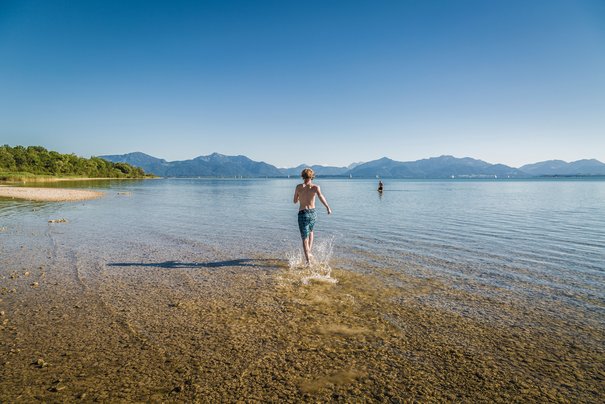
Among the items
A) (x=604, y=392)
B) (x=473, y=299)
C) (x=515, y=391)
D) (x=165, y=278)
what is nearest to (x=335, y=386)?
(x=515, y=391)

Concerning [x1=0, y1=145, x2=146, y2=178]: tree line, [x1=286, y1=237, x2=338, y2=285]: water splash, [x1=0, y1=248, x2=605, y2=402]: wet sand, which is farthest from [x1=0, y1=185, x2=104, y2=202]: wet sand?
[x1=0, y1=145, x2=146, y2=178]: tree line

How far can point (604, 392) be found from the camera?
4.91 meters

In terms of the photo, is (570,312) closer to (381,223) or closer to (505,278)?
(505,278)

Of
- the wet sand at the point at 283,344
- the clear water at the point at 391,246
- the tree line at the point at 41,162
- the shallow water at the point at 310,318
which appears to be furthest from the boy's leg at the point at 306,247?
the tree line at the point at 41,162

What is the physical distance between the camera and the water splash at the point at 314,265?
10.6 metres

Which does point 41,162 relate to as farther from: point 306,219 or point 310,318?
point 310,318

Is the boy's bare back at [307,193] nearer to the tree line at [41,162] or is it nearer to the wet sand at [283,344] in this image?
the wet sand at [283,344]

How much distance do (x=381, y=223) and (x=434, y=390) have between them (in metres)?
20.0

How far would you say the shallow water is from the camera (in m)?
5.04

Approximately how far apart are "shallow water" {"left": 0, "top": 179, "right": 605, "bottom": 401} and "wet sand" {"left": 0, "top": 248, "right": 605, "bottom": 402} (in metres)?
0.03

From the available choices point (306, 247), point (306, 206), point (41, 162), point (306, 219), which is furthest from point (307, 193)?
point (41, 162)

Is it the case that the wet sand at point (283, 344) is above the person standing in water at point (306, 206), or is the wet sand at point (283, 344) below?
below

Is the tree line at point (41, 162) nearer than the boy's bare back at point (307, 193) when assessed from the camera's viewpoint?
No

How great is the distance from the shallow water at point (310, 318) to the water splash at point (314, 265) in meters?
0.11
